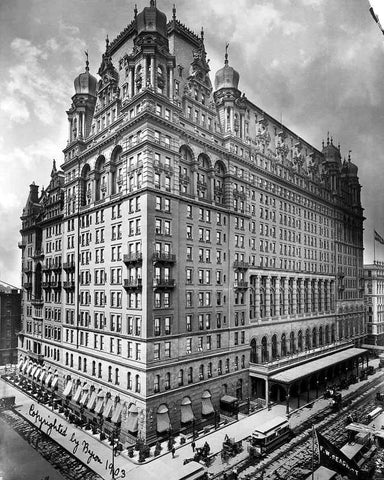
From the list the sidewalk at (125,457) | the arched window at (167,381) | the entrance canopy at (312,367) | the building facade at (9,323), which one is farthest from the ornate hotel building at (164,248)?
the building facade at (9,323)

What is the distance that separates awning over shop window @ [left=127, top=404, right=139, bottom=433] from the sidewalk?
300 cm

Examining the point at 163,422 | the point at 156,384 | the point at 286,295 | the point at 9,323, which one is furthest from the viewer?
the point at 9,323

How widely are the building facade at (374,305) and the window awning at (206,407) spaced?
69.7 m

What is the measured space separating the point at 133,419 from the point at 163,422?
11.1 ft

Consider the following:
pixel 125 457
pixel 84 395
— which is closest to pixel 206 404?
pixel 125 457

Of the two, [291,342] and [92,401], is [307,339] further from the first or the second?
[92,401]

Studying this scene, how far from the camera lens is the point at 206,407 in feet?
155

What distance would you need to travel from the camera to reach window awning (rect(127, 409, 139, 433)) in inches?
1603

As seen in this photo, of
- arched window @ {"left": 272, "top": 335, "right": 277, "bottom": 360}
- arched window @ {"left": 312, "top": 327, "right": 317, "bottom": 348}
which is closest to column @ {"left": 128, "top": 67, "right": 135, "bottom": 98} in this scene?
arched window @ {"left": 272, "top": 335, "right": 277, "bottom": 360}

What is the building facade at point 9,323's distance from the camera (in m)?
77.2

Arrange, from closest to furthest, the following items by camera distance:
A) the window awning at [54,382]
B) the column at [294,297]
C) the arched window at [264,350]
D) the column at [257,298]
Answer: the window awning at [54,382]
the column at [257,298]
the arched window at [264,350]
the column at [294,297]

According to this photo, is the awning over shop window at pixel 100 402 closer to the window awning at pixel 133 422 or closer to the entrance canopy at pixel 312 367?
the window awning at pixel 133 422

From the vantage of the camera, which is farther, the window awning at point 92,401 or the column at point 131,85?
the window awning at point 92,401

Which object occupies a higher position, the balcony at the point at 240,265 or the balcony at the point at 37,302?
the balcony at the point at 240,265
